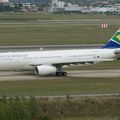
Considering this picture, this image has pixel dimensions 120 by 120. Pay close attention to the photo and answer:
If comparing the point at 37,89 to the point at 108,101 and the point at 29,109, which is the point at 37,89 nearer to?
the point at 108,101

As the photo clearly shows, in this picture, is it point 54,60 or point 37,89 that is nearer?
point 37,89

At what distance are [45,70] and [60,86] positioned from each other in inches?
279

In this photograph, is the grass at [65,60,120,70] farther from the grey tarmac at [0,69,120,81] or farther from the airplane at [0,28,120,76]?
the airplane at [0,28,120,76]

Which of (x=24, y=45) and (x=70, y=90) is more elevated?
(x=70, y=90)

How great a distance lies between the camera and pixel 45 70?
64.7 m

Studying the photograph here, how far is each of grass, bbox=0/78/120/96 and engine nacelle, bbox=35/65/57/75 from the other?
1918 mm

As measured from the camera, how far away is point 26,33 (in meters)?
128

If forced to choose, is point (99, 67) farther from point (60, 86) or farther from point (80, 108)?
point (80, 108)

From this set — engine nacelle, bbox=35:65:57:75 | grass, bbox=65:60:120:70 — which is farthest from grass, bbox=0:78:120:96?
grass, bbox=65:60:120:70

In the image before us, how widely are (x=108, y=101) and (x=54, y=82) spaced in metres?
10.3

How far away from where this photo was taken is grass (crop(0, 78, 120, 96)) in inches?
2143

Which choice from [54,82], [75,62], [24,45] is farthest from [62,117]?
[24,45]

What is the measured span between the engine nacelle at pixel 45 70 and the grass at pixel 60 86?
6.29 ft

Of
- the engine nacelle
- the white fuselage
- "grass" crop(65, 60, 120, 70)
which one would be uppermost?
the white fuselage
